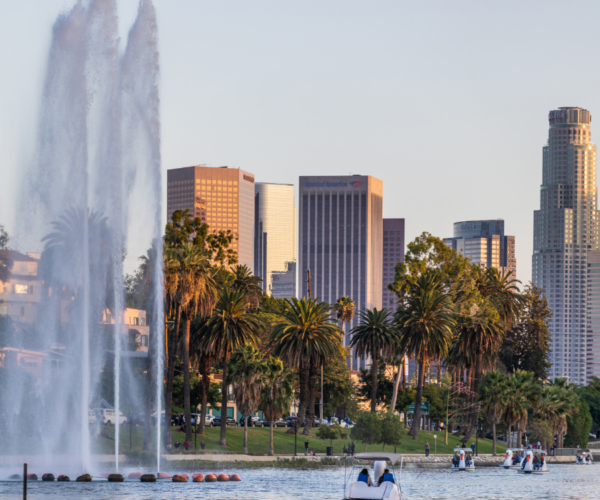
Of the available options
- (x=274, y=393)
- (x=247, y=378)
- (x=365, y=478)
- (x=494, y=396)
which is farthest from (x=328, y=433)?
(x=365, y=478)

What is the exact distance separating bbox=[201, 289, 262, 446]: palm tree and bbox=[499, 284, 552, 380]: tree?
2550 inches

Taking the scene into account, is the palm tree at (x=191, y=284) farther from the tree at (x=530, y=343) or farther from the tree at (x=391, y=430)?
the tree at (x=530, y=343)

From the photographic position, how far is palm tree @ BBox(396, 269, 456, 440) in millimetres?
112000

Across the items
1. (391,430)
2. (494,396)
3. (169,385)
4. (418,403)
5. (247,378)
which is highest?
(247,378)

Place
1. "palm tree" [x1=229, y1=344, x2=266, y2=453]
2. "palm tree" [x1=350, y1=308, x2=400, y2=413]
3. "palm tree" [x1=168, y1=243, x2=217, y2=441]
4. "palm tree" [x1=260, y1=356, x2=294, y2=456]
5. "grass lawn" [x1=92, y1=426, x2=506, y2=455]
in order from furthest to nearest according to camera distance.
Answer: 1. "palm tree" [x1=350, y1=308, x2=400, y2=413]
2. "palm tree" [x1=260, y1=356, x2=294, y2=456]
3. "palm tree" [x1=229, y1=344, x2=266, y2=453]
4. "palm tree" [x1=168, y1=243, x2=217, y2=441]
5. "grass lawn" [x1=92, y1=426, x2=506, y2=455]

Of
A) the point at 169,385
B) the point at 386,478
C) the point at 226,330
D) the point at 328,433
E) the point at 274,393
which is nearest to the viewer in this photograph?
the point at 386,478

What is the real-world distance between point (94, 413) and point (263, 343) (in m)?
65.0

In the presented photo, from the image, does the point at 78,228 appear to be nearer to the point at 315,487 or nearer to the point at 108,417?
the point at 315,487

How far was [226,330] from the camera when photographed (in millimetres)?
91812

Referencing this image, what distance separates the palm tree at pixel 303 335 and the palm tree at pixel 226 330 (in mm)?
9372

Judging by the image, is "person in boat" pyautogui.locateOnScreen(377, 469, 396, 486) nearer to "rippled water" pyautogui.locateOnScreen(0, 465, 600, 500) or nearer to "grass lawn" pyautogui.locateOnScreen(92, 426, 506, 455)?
"rippled water" pyautogui.locateOnScreen(0, 465, 600, 500)

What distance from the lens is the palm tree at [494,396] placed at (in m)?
113

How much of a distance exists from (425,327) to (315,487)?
176ft

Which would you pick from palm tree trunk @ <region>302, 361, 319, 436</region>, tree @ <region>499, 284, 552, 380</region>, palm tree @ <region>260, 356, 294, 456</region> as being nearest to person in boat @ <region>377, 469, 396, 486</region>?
palm tree @ <region>260, 356, 294, 456</region>
